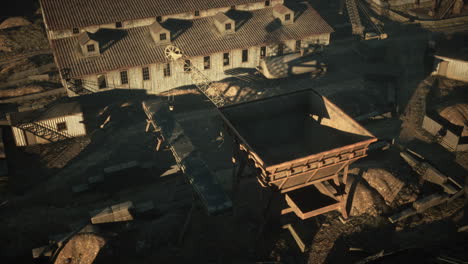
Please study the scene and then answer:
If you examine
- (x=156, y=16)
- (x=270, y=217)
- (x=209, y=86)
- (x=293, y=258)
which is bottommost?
(x=293, y=258)

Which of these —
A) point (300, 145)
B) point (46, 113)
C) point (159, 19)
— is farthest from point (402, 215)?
point (159, 19)

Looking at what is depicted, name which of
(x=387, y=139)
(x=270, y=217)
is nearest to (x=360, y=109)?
(x=387, y=139)

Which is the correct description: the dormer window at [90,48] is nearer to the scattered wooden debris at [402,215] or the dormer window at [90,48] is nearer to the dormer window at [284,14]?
the dormer window at [284,14]

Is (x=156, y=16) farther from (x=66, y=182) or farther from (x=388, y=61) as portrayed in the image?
(x=388, y=61)

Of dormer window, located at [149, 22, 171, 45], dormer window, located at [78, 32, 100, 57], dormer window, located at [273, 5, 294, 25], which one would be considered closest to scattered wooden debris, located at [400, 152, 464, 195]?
dormer window, located at [273, 5, 294, 25]

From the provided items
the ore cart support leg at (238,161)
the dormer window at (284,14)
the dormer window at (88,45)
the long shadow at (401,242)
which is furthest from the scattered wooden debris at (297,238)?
the dormer window at (284,14)

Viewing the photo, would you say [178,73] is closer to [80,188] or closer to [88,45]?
[88,45]

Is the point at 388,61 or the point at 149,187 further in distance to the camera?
the point at 388,61
